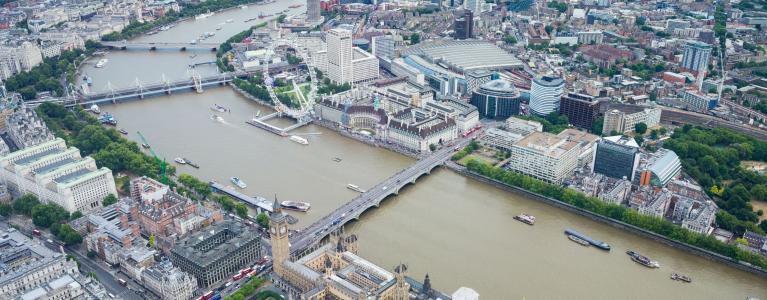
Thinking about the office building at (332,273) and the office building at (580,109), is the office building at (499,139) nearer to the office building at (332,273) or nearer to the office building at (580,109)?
the office building at (580,109)

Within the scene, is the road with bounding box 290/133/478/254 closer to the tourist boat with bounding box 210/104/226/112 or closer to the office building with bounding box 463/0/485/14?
the tourist boat with bounding box 210/104/226/112

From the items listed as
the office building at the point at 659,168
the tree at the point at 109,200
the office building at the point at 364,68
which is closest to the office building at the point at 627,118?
the office building at the point at 659,168

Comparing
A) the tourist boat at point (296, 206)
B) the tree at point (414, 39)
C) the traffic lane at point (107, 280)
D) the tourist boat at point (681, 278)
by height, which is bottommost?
the tourist boat at point (681, 278)

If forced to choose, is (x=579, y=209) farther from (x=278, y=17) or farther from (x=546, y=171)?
(x=278, y=17)

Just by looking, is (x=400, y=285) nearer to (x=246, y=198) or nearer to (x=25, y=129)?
(x=246, y=198)

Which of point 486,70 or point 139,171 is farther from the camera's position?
point 486,70

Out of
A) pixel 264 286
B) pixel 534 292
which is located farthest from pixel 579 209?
pixel 264 286

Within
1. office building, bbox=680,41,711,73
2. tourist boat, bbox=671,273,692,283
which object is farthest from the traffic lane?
office building, bbox=680,41,711,73
